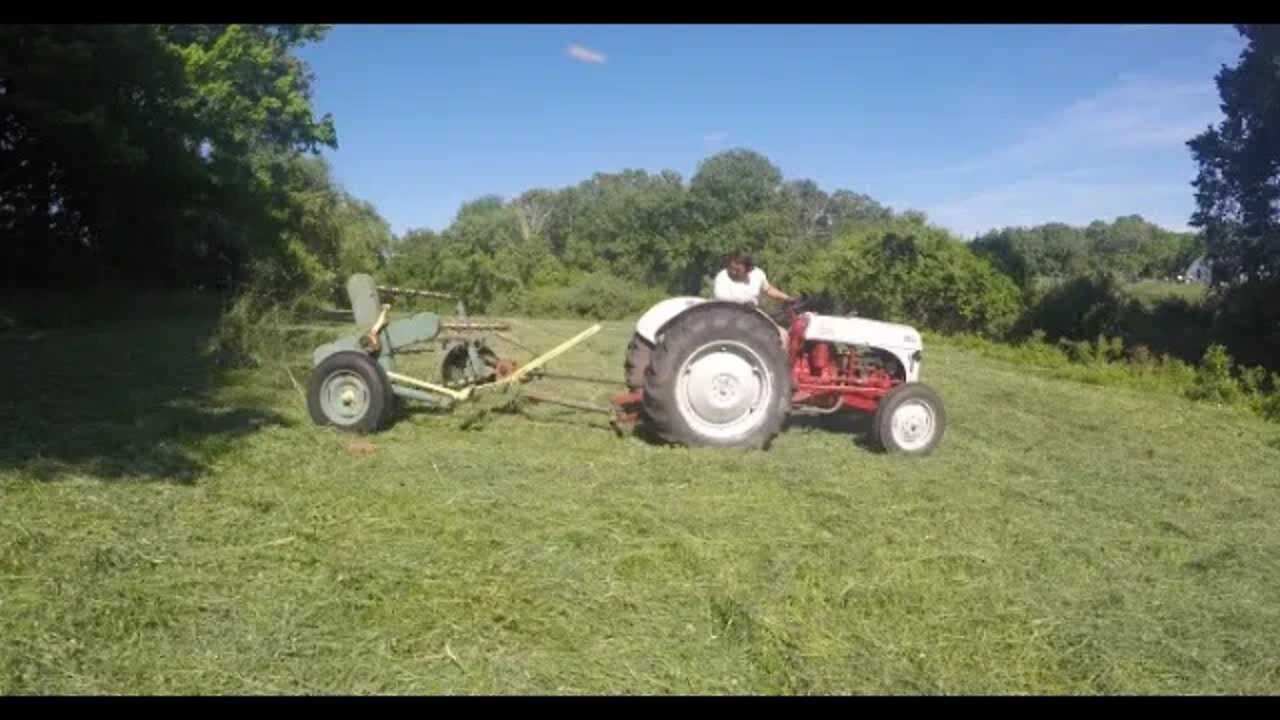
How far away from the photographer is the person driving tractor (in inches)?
278

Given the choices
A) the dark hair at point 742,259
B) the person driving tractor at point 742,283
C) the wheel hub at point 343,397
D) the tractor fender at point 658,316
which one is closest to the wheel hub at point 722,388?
the tractor fender at point 658,316

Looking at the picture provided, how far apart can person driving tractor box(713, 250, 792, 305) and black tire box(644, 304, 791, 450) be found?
67 cm

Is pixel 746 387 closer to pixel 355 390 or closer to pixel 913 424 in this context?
pixel 913 424

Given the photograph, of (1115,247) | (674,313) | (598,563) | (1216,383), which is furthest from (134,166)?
(1115,247)

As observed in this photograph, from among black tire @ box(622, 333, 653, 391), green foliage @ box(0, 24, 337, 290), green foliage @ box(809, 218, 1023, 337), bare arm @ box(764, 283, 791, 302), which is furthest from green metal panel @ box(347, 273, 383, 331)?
green foliage @ box(809, 218, 1023, 337)

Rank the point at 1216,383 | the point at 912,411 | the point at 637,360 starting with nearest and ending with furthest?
1. the point at 912,411
2. the point at 637,360
3. the point at 1216,383

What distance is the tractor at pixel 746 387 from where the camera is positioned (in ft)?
20.7

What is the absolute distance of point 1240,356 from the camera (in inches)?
524

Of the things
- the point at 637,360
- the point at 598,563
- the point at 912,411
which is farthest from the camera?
the point at 637,360

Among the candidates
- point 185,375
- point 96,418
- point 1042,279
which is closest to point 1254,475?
point 96,418

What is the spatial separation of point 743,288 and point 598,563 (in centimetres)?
360

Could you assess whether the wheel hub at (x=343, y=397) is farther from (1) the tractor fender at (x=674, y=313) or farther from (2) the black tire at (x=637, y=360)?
(1) the tractor fender at (x=674, y=313)

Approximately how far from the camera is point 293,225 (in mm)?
21531
